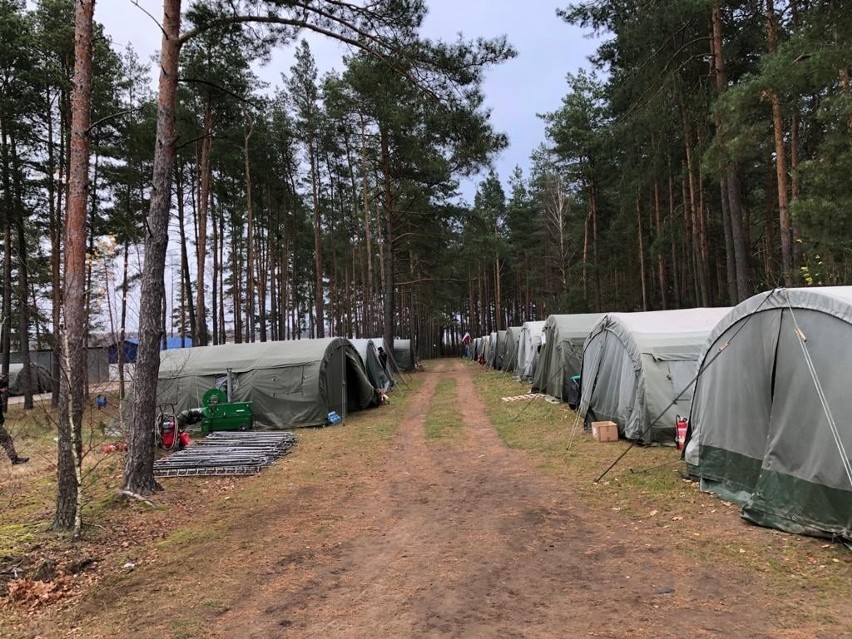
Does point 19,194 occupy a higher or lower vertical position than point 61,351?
higher

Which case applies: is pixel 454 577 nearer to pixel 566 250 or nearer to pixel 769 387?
pixel 769 387

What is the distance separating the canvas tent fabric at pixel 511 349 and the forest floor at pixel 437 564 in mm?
18699

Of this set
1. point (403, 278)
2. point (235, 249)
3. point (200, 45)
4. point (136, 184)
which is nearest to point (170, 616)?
point (200, 45)

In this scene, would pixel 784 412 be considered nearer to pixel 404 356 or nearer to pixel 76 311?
pixel 76 311

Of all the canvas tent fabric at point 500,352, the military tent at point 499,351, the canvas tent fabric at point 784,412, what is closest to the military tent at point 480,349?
the military tent at point 499,351

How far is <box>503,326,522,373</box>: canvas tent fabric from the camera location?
26.1 m

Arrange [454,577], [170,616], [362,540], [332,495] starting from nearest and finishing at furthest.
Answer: [170,616] < [454,577] < [362,540] < [332,495]

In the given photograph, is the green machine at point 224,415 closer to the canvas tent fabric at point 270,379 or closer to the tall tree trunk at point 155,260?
the canvas tent fabric at point 270,379

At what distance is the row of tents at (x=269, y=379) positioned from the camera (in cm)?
1207

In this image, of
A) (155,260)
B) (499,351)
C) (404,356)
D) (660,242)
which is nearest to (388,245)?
(404,356)

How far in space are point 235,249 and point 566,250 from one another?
20826 millimetres

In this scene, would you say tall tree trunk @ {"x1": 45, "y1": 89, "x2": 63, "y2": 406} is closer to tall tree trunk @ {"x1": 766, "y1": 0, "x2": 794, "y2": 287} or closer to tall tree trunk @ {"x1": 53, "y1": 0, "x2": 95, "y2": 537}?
tall tree trunk @ {"x1": 53, "y1": 0, "x2": 95, "y2": 537}

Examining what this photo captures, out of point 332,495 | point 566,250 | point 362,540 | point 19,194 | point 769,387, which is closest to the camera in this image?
point 362,540

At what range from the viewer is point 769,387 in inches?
203
